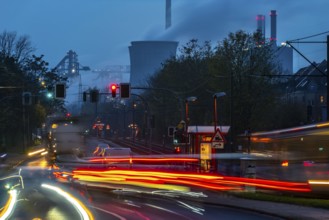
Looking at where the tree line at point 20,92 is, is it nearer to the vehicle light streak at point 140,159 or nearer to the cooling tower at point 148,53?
the vehicle light streak at point 140,159

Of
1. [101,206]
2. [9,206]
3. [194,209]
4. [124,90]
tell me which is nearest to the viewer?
[9,206]

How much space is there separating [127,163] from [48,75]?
6049 cm

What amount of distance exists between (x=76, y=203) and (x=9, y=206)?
3638 millimetres

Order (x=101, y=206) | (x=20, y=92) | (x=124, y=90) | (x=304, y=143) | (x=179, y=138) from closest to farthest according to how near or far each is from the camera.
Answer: (x=304, y=143), (x=101, y=206), (x=179, y=138), (x=124, y=90), (x=20, y=92)

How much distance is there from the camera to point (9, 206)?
13.2m

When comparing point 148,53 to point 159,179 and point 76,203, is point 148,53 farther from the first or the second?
point 76,203

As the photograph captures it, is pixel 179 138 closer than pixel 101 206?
No

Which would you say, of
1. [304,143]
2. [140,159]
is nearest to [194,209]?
[304,143]

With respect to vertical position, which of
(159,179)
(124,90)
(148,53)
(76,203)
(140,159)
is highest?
(148,53)

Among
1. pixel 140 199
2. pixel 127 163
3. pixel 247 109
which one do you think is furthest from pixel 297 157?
pixel 247 109

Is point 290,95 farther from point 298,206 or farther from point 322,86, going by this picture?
point 298,206

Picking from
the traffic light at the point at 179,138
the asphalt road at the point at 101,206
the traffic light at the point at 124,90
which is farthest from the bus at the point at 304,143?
the traffic light at the point at 124,90

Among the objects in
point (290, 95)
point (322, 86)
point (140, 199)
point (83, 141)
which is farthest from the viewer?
point (290, 95)

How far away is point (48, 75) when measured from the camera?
314 feet
